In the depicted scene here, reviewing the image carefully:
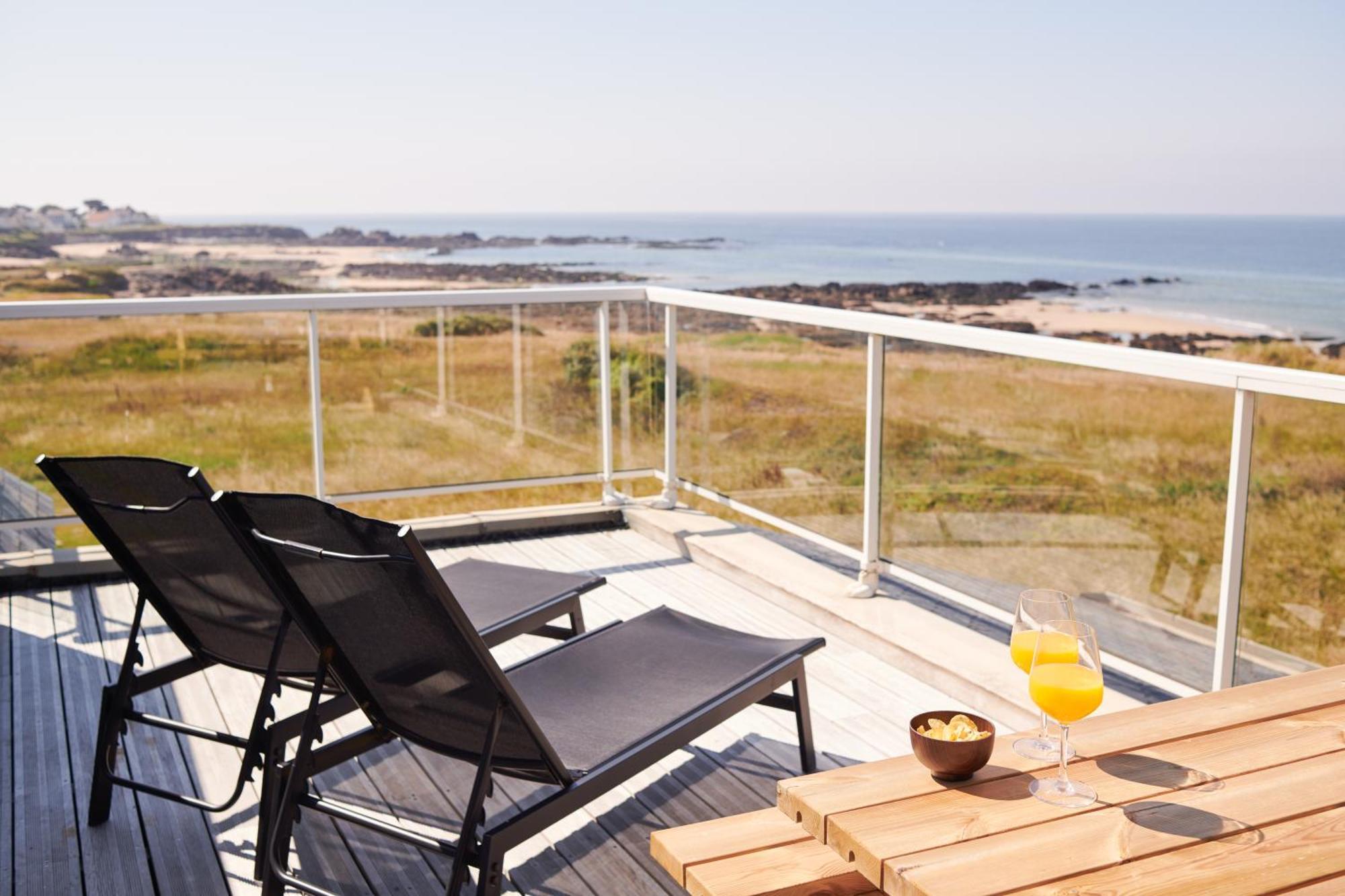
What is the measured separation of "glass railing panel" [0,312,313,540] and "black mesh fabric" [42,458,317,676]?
6.67 feet

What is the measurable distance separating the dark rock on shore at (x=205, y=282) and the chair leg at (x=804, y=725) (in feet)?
121

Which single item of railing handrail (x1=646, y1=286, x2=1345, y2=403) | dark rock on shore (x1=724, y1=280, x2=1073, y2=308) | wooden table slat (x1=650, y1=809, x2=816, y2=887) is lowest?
dark rock on shore (x1=724, y1=280, x2=1073, y2=308)

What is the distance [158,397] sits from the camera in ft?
19.9

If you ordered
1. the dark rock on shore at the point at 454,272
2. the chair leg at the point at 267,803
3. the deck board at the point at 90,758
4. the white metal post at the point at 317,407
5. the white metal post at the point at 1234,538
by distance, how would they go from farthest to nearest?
1. the dark rock on shore at the point at 454,272
2. the white metal post at the point at 317,407
3. the white metal post at the point at 1234,538
4. the deck board at the point at 90,758
5. the chair leg at the point at 267,803

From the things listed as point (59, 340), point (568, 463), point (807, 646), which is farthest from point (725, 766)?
point (59, 340)

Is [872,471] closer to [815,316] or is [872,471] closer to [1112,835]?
[815,316]

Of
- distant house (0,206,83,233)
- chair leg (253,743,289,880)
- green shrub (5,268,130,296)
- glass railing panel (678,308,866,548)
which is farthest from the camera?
distant house (0,206,83,233)

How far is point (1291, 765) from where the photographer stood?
1687mm

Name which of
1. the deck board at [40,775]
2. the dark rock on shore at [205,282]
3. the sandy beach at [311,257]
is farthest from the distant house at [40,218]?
the deck board at [40,775]

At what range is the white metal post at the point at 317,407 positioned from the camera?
5664mm

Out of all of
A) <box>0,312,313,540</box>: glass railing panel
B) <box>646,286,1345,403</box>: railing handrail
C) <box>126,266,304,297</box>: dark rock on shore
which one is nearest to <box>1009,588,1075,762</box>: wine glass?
<box>646,286,1345,403</box>: railing handrail

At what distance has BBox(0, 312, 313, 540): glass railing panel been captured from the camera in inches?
206

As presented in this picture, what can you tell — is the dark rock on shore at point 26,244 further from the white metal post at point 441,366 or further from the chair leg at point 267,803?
the chair leg at point 267,803

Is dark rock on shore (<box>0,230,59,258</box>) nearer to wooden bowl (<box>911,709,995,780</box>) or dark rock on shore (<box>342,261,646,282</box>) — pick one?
dark rock on shore (<box>342,261,646,282</box>)
